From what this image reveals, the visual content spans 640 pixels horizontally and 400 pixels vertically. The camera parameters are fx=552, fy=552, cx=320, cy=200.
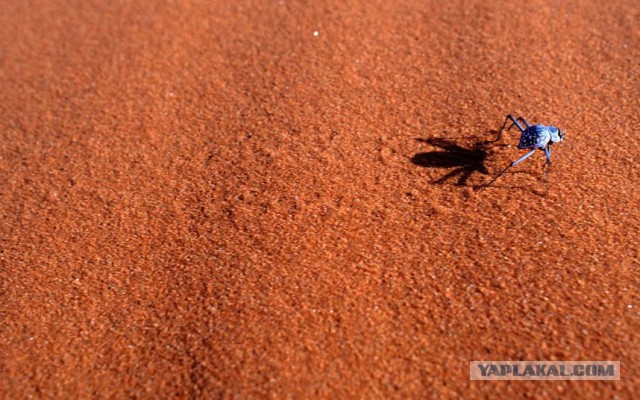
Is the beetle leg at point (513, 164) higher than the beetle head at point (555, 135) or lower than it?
lower

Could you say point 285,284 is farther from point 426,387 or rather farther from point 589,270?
point 589,270

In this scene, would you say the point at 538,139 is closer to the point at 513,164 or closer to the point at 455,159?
the point at 513,164

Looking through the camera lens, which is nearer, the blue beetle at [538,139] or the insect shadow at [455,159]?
the blue beetle at [538,139]

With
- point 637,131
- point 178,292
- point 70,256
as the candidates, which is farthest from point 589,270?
point 70,256

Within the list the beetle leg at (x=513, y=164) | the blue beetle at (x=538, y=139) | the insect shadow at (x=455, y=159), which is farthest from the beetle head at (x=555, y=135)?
the insect shadow at (x=455, y=159)

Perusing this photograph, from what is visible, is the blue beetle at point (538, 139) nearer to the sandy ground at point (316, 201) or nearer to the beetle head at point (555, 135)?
the beetle head at point (555, 135)

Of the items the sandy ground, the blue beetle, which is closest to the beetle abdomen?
the blue beetle
